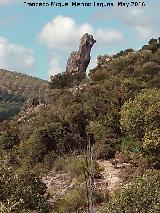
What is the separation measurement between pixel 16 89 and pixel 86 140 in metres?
96.5

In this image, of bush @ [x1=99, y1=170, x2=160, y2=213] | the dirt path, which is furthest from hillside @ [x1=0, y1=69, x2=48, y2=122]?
bush @ [x1=99, y1=170, x2=160, y2=213]

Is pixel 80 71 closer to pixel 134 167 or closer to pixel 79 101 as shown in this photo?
pixel 79 101

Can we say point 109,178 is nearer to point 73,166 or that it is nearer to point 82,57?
point 73,166

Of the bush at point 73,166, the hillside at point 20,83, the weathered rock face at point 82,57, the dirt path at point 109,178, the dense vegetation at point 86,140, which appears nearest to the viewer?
the dense vegetation at point 86,140

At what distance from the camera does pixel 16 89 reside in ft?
436

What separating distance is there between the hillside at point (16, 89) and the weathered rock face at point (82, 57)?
38964 mm

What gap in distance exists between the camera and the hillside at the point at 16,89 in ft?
382

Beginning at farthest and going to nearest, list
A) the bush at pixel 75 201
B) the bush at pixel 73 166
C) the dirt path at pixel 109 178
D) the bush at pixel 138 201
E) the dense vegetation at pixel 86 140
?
the bush at pixel 73 166 < the dirt path at pixel 109 178 < the bush at pixel 75 201 < the dense vegetation at pixel 86 140 < the bush at pixel 138 201

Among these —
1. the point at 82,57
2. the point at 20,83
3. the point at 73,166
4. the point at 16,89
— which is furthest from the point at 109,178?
the point at 20,83

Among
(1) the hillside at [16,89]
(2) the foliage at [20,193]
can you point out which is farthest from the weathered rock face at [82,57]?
(2) the foliage at [20,193]

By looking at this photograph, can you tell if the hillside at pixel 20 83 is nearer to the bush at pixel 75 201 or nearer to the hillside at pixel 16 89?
the hillside at pixel 16 89

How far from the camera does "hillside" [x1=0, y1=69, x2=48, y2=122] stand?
116500mm

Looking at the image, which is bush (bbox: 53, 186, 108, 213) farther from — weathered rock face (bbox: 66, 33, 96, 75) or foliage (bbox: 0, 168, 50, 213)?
weathered rock face (bbox: 66, 33, 96, 75)

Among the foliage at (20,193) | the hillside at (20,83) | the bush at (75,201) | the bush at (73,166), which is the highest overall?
the hillside at (20,83)
